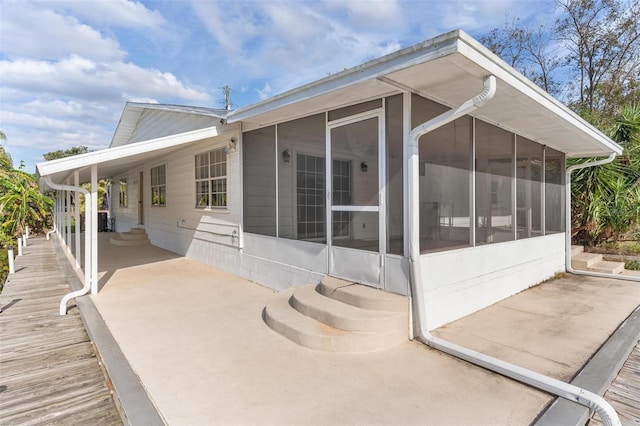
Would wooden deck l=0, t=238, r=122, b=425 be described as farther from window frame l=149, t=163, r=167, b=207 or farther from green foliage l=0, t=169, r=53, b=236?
green foliage l=0, t=169, r=53, b=236

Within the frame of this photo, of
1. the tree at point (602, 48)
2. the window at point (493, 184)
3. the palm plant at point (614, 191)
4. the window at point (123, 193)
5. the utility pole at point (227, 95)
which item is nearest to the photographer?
the window at point (493, 184)

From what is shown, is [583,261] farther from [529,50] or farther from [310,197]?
[529,50]

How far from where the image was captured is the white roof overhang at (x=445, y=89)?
2.75 m

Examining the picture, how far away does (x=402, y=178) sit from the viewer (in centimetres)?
369

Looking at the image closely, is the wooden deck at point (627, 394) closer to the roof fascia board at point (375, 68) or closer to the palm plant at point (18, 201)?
the roof fascia board at point (375, 68)

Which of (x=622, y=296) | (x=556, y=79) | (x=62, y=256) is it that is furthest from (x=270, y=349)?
(x=556, y=79)

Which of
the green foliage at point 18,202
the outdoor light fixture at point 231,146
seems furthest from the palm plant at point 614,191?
the green foliage at point 18,202

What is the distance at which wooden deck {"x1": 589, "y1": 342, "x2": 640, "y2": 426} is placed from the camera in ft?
7.78

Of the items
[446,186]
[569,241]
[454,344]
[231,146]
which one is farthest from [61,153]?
[569,241]

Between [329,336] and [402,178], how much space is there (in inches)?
72.5

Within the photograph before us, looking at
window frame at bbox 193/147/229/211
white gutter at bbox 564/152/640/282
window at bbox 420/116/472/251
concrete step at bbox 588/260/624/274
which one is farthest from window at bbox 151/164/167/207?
concrete step at bbox 588/260/624/274

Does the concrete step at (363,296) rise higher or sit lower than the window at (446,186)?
lower

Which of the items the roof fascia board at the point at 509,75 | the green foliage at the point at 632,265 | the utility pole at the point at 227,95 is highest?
the utility pole at the point at 227,95

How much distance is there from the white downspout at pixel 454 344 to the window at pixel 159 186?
340 inches
